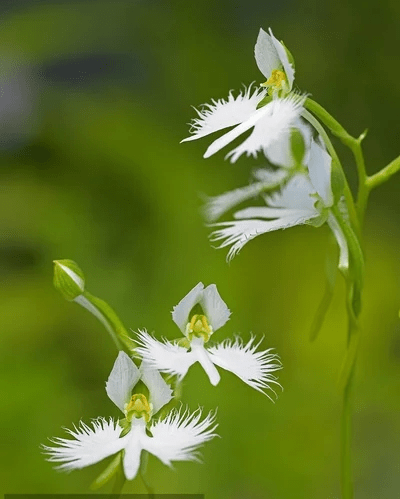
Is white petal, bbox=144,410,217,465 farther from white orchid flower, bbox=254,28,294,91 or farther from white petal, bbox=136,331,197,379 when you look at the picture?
white orchid flower, bbox=254,28,294,91

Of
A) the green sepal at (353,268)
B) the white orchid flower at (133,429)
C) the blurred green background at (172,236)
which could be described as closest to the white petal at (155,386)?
the white orchid flower at (133,429)

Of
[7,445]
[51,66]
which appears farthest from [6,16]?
[7,445]

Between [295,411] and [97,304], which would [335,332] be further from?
[97,304]

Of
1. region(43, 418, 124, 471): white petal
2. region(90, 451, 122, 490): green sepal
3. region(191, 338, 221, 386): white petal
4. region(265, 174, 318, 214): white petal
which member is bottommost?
region(90, 451, 122, 490): green sepal

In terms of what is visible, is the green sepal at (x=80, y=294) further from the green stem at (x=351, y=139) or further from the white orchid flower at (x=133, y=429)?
the green stem at (x=351, y=139)

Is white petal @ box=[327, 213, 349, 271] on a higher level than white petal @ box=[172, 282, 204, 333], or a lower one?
higher

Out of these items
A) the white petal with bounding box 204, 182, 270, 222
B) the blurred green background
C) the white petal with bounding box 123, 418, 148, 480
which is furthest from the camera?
the blurred green background

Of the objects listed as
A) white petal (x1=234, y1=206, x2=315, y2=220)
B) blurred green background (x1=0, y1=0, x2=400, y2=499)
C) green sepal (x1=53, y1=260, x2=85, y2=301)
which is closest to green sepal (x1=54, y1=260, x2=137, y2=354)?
green sepal (x1=53, y1=260, x2=85, y2=301)
